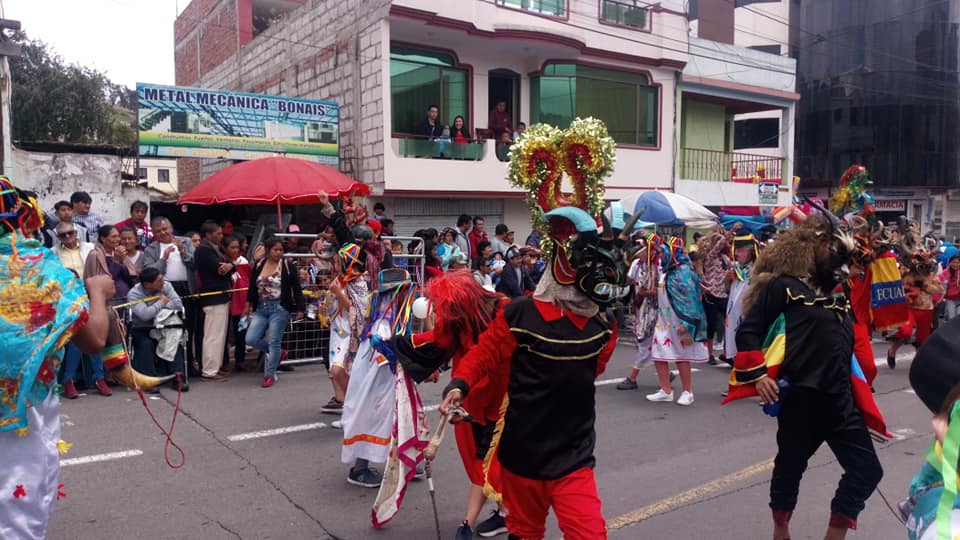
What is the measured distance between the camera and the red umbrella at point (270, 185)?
34.5 ft

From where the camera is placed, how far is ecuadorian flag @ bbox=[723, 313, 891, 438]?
408cm

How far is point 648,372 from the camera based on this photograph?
32.3ft

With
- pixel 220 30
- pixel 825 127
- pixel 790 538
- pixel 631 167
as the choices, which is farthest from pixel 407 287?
pixel 825 127

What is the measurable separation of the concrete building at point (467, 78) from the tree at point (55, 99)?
3933 millimetres

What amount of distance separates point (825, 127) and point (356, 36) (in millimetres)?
26557

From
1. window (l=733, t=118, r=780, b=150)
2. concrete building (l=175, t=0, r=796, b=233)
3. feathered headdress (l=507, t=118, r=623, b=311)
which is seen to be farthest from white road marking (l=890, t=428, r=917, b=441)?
window (l=733, t=118, r=780, b=150)

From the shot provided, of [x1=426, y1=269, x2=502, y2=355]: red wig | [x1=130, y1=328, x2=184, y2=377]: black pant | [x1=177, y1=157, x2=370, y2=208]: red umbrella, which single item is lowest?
[x1=130, y1=328, x2=184, y2=377]: black pant

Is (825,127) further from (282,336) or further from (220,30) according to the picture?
(282,336)

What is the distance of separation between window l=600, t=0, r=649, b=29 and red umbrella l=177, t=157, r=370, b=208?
33.8 ft

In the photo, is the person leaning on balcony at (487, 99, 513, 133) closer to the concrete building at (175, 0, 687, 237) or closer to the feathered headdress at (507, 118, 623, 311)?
the concrete building at (175, 0, 687, 237)

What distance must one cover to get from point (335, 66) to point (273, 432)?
38.4 ft

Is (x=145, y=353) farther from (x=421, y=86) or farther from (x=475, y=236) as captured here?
(x=421, y=86)

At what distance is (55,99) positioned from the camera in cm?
2109

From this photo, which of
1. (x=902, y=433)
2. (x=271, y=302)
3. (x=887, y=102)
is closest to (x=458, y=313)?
(x=902, y=433)
